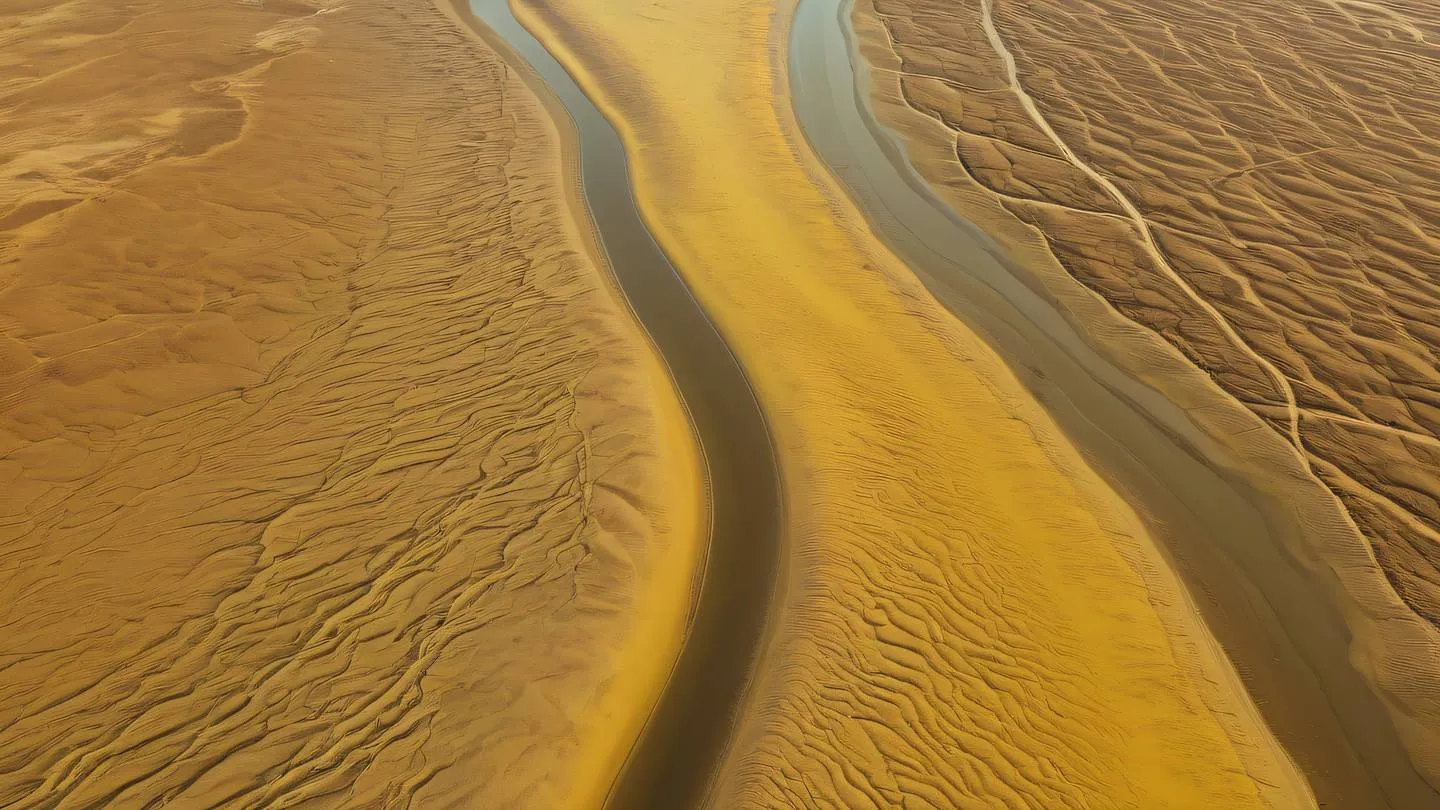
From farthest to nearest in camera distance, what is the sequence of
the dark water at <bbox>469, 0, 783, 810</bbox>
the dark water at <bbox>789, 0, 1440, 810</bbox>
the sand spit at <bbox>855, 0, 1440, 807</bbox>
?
the sand spit at <bbox>855, 0, 1440, 807</bbox>
the dark water at <bbox>789, 0, 1440, 810</bbox>
the dark water at <bbox>469, 0, 783, 810</bbox>

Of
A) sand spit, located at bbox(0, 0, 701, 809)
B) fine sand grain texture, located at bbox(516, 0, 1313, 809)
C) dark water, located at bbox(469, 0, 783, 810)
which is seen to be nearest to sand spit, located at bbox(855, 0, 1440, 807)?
fine sand grain texture, located at bbox(516, 0, 1313, 809)

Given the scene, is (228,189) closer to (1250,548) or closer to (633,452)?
(633,452)

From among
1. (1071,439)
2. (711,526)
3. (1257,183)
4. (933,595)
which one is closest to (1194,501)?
(1071,439)

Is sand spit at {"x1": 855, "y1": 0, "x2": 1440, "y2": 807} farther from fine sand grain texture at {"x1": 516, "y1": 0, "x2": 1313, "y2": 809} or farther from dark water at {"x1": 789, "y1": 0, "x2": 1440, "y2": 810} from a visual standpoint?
fine sand grain texture at {"x1": 516, "y1": 0, "x2": 1313, "y2": 809}

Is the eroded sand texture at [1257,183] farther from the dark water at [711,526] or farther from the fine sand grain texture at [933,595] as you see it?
the dark water at [711,526]

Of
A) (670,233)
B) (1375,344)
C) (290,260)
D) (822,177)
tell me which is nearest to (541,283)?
(670,233)

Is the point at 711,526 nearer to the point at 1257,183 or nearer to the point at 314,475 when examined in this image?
the point at 314,475

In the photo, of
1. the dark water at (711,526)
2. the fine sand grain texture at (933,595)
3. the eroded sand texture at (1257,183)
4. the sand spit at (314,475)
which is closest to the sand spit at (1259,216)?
the eroded sand texture at (1257,183)
